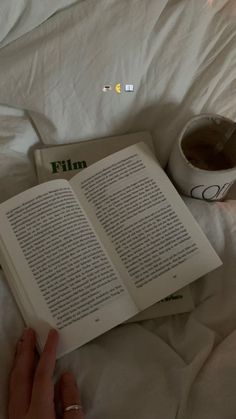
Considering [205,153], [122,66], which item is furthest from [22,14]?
[205,153]

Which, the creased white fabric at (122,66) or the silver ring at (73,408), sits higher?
the creased white fabric at (122,66)

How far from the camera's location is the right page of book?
630 millimetres

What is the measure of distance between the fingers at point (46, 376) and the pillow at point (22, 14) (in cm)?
48

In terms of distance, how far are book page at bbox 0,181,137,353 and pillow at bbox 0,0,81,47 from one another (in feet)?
0.85

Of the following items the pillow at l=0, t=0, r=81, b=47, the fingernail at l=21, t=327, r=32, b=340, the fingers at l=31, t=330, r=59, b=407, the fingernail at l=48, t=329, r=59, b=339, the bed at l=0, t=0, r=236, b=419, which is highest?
the pillow at l=0, t=0, r=81, b=47

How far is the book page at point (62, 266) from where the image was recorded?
592mm

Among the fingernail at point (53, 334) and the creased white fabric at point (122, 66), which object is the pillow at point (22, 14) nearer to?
the creased white fabric at point (122, 66)

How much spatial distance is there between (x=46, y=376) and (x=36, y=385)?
0.6 inches

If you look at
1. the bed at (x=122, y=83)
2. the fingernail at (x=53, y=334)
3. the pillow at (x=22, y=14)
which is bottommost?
the fingernail at (x=53, y=334)

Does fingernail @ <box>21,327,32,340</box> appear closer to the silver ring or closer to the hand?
the hand

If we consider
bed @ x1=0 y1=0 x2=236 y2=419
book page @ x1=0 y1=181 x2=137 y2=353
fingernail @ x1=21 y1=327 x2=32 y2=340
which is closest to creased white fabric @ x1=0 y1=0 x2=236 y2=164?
bed @ x1=0 y1=0 x2=236 y2=419

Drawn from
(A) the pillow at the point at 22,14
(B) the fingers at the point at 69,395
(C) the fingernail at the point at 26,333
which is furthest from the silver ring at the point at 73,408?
(A) the pillow at the point at 22,14

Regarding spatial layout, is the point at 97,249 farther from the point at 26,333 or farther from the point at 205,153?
the point at 205,153

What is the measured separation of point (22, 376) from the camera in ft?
1.79
